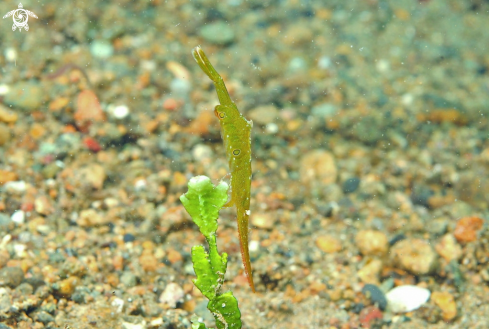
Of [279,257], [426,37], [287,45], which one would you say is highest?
[426,37]

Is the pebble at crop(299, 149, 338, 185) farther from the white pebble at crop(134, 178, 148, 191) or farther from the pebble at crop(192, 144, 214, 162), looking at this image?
the white pebble at crop(134, 178, 148, 191)

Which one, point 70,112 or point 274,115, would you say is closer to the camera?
point 70,112

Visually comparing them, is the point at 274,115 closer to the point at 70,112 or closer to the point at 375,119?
the point at 375,119

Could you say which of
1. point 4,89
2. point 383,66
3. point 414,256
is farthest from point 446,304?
point 4,89

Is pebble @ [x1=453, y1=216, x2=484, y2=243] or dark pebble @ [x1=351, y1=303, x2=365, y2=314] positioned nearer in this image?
dark pebble @ [x1=351, y1=303, x2=365, y2=314]

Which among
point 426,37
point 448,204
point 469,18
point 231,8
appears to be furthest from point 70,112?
point 469,18

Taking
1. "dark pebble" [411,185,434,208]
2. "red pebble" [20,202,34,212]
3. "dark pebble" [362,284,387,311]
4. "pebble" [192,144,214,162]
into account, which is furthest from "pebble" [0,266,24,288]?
"dark pebble" [411,185,434,208]

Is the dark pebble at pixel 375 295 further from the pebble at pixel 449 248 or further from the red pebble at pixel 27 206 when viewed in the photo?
the red pebble at pixel 27 206
